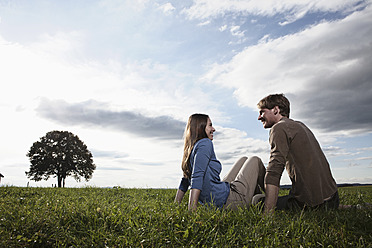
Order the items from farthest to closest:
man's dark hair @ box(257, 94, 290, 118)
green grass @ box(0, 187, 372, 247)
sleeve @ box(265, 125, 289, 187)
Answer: man's dark hair @ box(257, 94, 290, 118) < sleeve @ box(265, 125, 289, 187) < green grass @ box(0, 187, 372, 247)

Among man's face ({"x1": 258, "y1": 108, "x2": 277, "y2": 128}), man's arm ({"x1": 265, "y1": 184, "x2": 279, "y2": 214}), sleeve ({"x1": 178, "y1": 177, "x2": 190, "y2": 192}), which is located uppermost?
man's face ({"x1": 258, "y1": 108, "x2": 277, "y2": 128})

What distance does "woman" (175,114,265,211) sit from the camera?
4816 millimetres

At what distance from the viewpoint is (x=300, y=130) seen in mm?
4754

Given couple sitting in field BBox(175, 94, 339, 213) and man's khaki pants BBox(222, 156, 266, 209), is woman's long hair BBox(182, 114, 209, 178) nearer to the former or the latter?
couple sitting in field BBox(175, 94, 339, 213)

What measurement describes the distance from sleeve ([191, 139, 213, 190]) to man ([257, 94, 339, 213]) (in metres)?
1.03

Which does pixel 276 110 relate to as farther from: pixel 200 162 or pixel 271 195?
pixel 200 162

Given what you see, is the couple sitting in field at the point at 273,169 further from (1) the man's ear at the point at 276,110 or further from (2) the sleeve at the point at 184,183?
(2) the sleeve at the point at 184,183

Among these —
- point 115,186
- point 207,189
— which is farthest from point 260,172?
point 115,186

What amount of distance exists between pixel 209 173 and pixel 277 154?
1205 mm

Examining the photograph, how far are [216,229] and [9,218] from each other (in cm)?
312

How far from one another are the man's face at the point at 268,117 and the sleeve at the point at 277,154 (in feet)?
1.54

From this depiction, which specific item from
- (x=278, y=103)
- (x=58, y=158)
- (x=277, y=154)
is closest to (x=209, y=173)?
(x=277, y=154)

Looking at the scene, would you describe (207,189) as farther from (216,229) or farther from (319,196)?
(319,196)

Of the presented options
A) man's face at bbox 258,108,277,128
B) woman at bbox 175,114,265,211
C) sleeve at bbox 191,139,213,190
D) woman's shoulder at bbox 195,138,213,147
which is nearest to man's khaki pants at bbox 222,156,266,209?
woman at bbox 175,114,265,211
